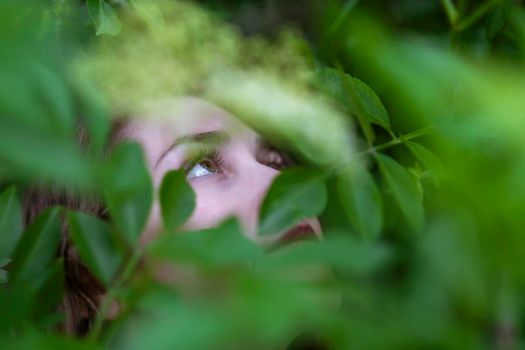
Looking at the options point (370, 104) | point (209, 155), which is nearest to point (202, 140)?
point (209, 155)

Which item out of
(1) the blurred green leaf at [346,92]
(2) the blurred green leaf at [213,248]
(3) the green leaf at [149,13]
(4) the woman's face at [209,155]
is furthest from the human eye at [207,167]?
(2) the blurred green leaf at [213,248]

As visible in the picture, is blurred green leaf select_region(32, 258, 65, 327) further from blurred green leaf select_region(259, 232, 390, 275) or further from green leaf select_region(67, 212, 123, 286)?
blurred green leaf select_region(259, 232, 390, 275)

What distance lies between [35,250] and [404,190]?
10.3 inches

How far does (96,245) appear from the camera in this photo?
1.65 ft

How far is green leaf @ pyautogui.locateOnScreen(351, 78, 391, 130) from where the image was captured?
63cm

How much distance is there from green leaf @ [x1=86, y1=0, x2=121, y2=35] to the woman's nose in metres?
0.23

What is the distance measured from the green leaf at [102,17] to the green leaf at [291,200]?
359 millimetres

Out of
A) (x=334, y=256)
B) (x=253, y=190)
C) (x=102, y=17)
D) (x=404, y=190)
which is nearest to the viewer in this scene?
(x=334, y=256)

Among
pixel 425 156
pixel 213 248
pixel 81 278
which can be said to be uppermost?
pixel 425 156

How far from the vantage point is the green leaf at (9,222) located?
0.62 meters

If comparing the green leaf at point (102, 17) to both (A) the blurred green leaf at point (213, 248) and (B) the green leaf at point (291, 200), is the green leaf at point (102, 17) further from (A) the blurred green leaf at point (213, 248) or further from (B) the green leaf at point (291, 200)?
(A) the blurred green leaf at point (213, 248)

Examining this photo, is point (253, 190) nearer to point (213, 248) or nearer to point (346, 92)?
point (346, 92)

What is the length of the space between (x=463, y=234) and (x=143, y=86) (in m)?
0.63

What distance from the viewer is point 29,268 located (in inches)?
22.5
